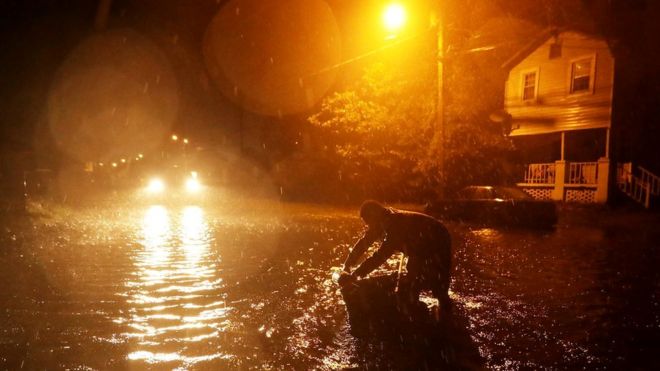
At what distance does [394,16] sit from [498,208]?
720cm

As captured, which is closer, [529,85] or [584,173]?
[584,173]

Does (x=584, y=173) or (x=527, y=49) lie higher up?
(x=527, y=49)

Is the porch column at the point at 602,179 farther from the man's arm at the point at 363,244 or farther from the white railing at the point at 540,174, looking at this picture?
the man's arm at the point at 363,244

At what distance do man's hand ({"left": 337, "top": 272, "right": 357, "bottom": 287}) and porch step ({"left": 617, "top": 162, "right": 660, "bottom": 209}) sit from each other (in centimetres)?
1684

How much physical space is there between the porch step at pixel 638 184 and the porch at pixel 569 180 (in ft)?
2.56

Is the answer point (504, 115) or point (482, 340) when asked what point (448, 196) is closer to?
point (504, 115)

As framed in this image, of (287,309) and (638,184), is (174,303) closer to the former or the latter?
(287,309)

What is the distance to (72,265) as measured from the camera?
27.3ft

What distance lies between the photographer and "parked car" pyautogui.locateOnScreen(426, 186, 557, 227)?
15414 mm

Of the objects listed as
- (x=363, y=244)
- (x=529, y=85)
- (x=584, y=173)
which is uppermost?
(x=529, y=85)

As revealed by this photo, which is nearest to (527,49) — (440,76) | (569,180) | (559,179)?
(559,179)

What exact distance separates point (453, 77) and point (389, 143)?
15.0ft

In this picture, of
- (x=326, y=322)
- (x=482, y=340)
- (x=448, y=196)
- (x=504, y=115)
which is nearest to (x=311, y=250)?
(x=326, y=322)

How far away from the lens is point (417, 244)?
18.7 ft
